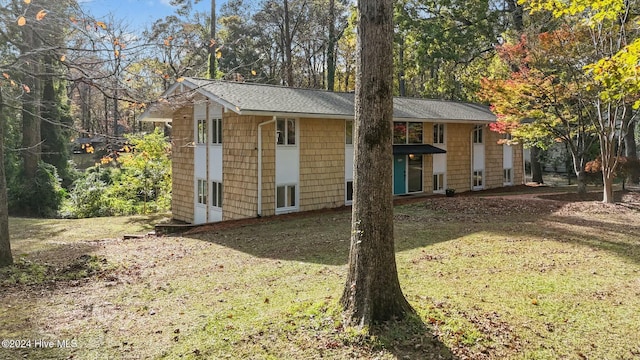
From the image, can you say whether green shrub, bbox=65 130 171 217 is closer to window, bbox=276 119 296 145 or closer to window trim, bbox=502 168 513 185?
window, bbox=276 119 296 145

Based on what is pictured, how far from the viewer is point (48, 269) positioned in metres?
8.41

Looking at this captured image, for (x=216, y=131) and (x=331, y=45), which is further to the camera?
(x=331, y=45)

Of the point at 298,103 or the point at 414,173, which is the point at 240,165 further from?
the point at 414,173

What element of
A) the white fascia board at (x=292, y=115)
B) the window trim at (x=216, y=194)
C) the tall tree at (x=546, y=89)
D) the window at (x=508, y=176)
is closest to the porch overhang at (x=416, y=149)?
the tall tree at (x=546, y=89)

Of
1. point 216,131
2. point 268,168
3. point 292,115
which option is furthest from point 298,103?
point 216,131

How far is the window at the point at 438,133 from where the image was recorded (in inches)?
804

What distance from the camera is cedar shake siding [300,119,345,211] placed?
15.6 m

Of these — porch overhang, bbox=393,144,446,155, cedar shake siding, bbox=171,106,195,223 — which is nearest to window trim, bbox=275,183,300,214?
cedar shake siding, bbox=171,106,195,223

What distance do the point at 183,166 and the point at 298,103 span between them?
5872 mm

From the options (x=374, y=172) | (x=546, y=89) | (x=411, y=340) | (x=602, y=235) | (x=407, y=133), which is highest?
(x=546, y=89)

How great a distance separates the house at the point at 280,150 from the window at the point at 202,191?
4cm

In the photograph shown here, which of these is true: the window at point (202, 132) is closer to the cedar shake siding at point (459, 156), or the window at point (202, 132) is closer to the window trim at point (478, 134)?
the cedar shake siding at point (459, 156)

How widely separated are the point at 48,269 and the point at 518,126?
16.4 meters

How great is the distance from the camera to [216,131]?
16.3 meters
